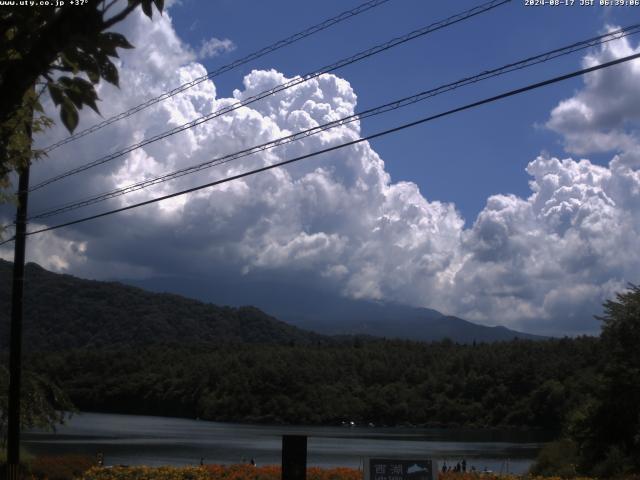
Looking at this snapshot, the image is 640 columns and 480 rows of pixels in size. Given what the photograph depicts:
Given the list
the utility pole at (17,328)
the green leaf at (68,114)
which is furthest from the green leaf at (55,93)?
the utility pole at (17,328)

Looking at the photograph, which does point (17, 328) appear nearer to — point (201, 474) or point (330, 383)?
point (201, 474)

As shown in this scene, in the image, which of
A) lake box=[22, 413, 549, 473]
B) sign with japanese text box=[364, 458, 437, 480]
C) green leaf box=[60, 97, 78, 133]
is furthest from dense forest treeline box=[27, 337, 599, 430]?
green leaf box=[60, 97, 78, 133]

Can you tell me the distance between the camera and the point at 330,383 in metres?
163

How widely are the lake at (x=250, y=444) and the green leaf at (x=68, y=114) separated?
49637 millimetres

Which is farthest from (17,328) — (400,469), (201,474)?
(400,469)

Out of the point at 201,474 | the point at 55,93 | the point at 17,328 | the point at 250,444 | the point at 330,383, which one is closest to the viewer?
the point at 55,93

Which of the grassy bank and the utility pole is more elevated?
the utility pole

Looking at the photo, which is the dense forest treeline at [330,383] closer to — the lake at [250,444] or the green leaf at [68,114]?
the lake at [250,444]

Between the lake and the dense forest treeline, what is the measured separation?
5729 millimetres

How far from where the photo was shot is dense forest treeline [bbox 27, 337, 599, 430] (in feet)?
470

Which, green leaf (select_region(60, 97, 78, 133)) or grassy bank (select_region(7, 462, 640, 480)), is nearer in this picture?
green leaf (select_region(60, 97, 78, 133))

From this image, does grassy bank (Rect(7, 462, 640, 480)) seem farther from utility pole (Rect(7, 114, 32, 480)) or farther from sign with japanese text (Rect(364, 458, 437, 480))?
sign with japanese text (Rect(364, 458, 437, 480))

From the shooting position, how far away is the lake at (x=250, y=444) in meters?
72.9

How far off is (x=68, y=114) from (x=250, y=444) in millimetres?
92216
